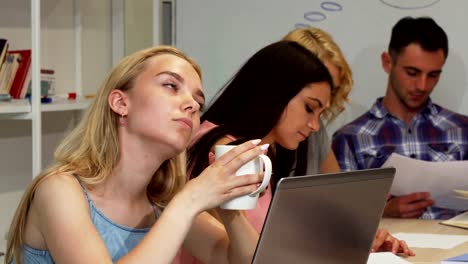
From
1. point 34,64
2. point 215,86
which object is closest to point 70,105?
point 34,64

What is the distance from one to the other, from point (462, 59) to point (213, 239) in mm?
1907

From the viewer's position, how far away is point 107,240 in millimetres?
1574

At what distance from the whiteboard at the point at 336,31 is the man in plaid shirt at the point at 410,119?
0.14 meters

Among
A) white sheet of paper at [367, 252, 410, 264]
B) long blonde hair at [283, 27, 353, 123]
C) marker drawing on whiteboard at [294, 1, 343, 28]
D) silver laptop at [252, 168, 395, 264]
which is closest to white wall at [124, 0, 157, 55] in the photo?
marker drawing on whiteboard at [294, 1, 343, 28]

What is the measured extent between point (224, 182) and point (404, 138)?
1960 millimetres

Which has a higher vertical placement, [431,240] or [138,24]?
[138,24]

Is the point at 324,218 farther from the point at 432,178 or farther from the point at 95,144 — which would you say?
the point at 432,178

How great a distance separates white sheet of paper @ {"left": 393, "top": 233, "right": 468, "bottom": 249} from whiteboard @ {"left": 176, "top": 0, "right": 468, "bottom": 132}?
46.0 inches

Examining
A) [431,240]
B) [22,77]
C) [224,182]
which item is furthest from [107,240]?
[22,77]

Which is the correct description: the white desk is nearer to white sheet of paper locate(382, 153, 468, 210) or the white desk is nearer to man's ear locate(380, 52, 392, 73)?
white sheet of paper locate(382, 153, 468, 210)

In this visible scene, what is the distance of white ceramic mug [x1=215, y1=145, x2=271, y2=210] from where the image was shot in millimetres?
1337

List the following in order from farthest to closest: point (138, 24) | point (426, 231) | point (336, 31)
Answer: point (138, 24), point (336, 31), point (426, 231)

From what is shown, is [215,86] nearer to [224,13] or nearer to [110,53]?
[224,13]

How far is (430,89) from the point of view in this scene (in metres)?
3.13
